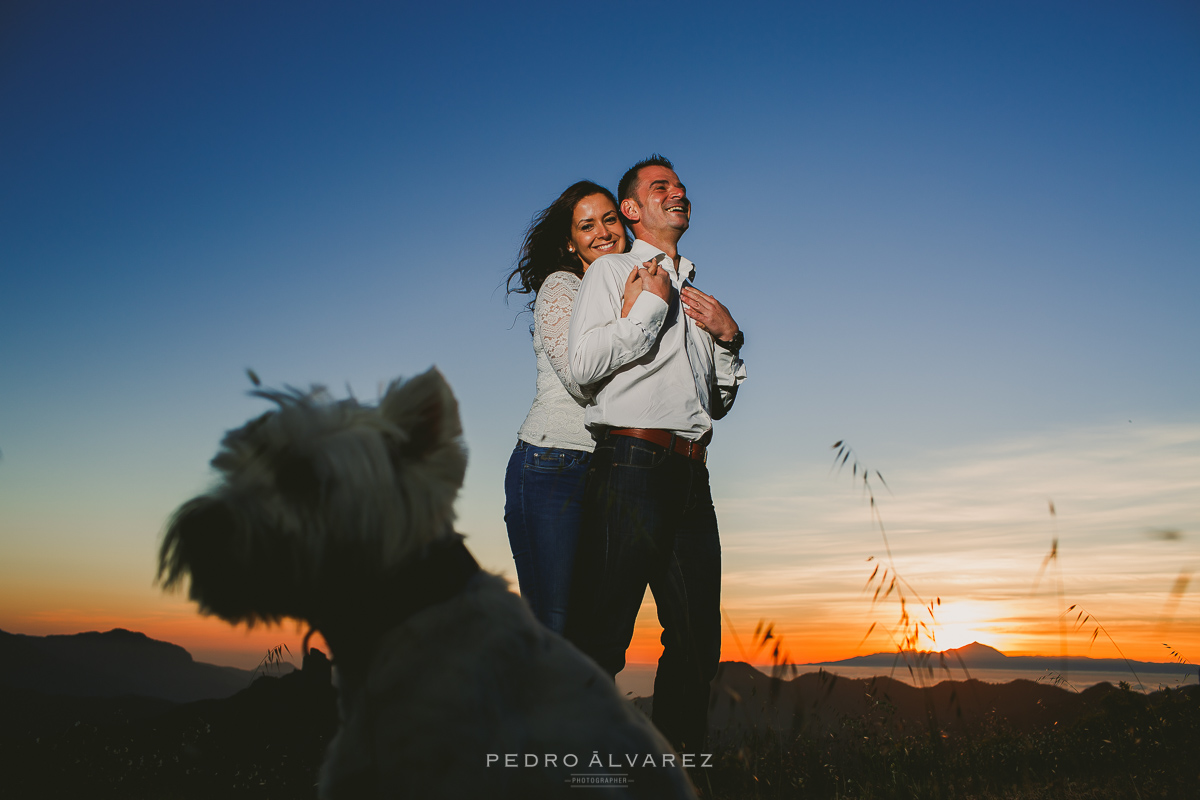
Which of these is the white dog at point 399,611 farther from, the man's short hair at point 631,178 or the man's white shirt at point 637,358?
the man's short hair at point 631,178

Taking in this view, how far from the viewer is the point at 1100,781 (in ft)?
12.6

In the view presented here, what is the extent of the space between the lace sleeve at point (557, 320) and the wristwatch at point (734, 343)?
95 centimetres

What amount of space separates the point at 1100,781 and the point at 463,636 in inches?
167

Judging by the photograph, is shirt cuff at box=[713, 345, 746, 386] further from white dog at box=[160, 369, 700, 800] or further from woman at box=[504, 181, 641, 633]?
white dog at box=[160, 369, 700, 800]

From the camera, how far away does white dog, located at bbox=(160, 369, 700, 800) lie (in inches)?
65.6

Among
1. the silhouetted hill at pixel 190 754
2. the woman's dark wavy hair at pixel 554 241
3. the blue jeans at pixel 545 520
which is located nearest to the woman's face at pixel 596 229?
the woman's dark wavy hair at pixel 554 241

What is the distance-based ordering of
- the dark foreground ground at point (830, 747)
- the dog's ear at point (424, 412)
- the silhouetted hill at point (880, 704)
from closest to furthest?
the dog's ear at point (424, 412), the silhouetted hill at point (880, 704), the dark foreground ground at point (830, 747)

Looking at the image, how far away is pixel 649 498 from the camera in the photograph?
3.25m

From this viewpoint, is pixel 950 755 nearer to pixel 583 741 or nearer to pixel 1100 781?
pixel 1100 781

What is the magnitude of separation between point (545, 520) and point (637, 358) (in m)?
1.07

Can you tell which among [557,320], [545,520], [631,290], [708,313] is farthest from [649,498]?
[557,320]

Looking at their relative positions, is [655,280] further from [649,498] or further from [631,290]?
[649,498]

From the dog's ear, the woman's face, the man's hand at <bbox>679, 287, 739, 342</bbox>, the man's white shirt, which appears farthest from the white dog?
the woman's face

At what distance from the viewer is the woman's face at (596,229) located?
15.9 feet
